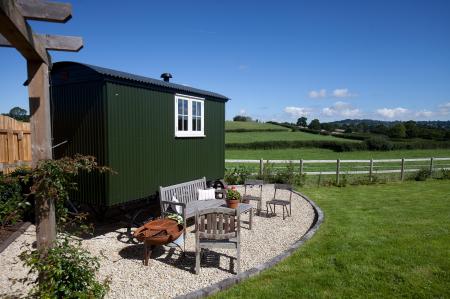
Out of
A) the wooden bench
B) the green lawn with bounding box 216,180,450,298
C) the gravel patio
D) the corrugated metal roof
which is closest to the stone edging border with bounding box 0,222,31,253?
the gravel patio

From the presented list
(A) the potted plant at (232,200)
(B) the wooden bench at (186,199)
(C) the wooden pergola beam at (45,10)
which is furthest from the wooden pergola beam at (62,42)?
(A) the potted plant at (232,200)

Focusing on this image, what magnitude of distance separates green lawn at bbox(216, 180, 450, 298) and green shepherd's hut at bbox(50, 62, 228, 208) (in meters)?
3.44

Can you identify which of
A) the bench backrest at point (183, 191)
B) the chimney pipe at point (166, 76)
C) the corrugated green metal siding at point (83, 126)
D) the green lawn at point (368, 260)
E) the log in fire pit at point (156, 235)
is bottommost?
the green lawn at point (368, 260)

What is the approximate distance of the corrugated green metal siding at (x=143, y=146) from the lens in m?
6.14

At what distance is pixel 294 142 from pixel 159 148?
1332 inches

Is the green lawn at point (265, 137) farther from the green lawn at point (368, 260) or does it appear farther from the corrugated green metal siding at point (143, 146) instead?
the green lawn at point (368, 260)

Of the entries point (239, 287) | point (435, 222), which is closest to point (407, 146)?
point (435, 222)

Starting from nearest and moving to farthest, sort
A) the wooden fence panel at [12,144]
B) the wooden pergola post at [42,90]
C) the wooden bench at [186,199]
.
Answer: the wooden pergola post at [42,90], the wooden bench at [186,199], the wooden fence panel at [12,144]

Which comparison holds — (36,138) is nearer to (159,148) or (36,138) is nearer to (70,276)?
(70,276)

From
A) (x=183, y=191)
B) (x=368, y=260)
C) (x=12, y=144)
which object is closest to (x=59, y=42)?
(x=183, y=191)

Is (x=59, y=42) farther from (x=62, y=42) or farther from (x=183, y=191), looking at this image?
(x=183, y=191)

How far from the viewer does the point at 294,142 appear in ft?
129

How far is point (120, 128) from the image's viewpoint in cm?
625

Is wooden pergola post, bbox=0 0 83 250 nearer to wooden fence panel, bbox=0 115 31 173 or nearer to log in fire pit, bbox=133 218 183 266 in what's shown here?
log in fire pit, bbox=133 218 183 266
